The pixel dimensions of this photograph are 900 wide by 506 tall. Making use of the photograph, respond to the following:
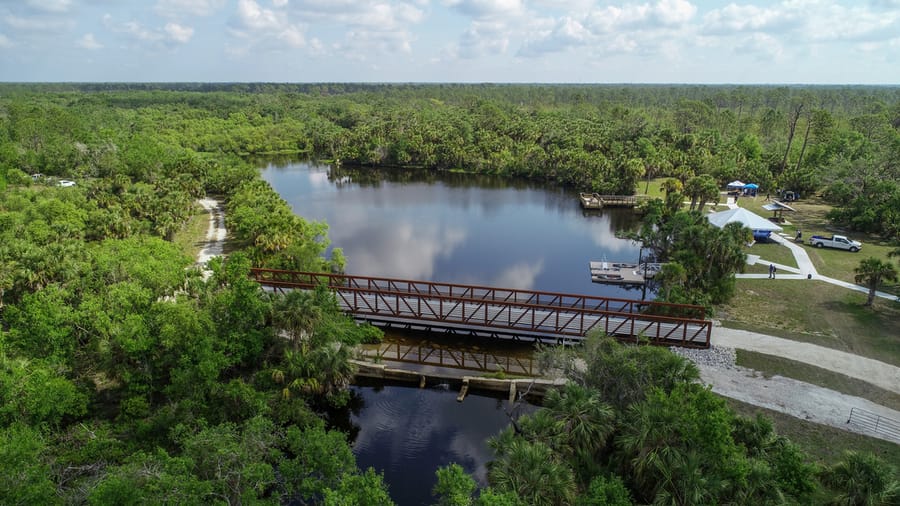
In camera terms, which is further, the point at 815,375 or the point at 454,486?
the point at 815,375

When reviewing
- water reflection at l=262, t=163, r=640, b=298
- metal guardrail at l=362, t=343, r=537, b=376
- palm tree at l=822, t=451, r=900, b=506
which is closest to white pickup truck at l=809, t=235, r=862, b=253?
water reflection at l=262, t=163, r=640, b=298

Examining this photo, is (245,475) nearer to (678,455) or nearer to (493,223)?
(678,455)

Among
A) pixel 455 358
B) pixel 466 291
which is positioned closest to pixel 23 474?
pixel 455 358

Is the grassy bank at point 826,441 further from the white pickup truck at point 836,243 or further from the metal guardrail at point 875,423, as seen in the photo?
the white pickup truck at point 836,243

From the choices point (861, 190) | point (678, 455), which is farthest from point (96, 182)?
point (861, 190)

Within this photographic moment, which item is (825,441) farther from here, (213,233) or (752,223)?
(213,233)

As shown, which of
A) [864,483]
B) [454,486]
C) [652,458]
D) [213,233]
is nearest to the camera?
[454,486]

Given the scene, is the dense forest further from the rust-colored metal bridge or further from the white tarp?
the white tarp

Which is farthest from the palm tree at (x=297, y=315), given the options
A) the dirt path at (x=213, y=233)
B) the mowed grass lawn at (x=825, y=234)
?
the mowed grass lawn at (x=825, y=234)
